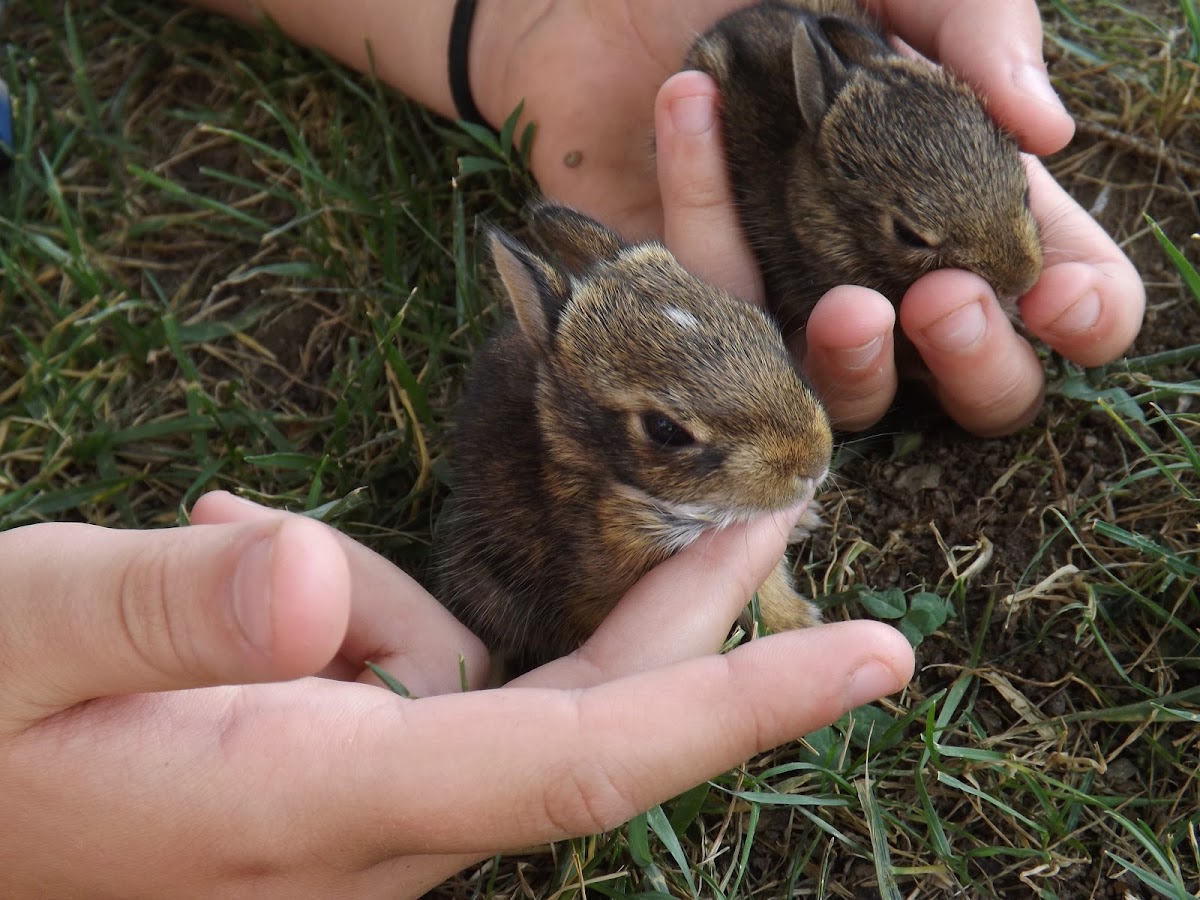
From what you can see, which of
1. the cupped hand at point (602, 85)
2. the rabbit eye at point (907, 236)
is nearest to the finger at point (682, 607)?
the rabbit eye at point (907, 236)

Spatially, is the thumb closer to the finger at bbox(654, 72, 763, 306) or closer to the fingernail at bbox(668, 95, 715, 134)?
the finger at bbox(654, 72, 763, 306)

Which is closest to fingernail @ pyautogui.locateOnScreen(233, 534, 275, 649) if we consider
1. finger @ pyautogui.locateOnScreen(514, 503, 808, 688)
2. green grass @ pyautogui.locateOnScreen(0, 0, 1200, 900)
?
finger @ pyautogui.locateOnScreen(514, 503, 808, 688)

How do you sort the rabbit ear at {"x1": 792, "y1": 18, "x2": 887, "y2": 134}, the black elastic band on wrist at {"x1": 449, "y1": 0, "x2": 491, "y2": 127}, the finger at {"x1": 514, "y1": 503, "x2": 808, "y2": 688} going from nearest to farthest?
1. the finger at {"x1": 514, "y1": 503, "x2": 808, "y2": 688}
2. the rabbit ear at {"x1": 792, "y1": 18, "x2": 887, "y2": 134}
3. the black elastic band on wrist at {"x1": 449, "y1": 0, "x2": 491, "y2": 127}

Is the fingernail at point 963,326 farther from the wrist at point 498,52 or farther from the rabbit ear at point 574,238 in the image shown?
the wrist at point 498,52

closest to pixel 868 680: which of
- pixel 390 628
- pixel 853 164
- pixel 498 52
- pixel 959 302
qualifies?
pixel 390 628

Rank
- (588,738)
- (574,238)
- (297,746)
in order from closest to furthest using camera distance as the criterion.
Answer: (588,738) < (297,746) < (574,238)

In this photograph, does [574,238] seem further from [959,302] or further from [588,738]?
[588,738]

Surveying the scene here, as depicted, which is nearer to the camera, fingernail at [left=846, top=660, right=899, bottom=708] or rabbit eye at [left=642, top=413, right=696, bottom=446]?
fingernail at [left=846, top=660, right=899, bottom=708]
